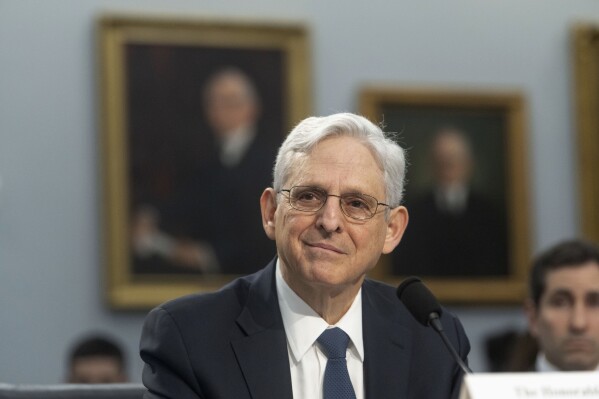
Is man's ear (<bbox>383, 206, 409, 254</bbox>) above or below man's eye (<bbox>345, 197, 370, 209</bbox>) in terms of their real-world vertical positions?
below

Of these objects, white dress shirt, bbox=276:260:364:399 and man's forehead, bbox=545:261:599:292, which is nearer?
white dress shirt, bbox=276:260:364:399

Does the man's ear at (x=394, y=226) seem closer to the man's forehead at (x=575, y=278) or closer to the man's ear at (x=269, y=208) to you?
the man's ear at (x=269, y=208)

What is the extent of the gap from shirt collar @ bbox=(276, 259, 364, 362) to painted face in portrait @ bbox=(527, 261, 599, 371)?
6.01ft

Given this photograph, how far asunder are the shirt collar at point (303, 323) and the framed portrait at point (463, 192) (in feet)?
13.1

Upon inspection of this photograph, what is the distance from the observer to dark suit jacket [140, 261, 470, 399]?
3443 millimetres

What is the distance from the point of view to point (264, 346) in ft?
11.6

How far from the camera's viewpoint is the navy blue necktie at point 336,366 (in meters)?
3.46

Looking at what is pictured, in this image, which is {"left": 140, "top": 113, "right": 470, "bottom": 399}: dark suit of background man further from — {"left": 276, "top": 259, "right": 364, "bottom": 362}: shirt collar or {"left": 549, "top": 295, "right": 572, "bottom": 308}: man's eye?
{"left": 549, "top": 295, "right": 572, "bottom": 308}: man's eye

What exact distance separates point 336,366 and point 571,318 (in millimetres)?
2049

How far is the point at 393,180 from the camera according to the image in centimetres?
365

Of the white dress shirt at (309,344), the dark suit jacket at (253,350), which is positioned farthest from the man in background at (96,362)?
the white dress shirt at (309,344)

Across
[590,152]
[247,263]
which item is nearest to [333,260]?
[247,263]

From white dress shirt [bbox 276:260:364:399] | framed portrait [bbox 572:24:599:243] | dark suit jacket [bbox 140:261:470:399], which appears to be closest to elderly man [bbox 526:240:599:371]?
dark suit jacket [bbox 140:261:470:399]

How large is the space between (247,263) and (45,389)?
3825mm
